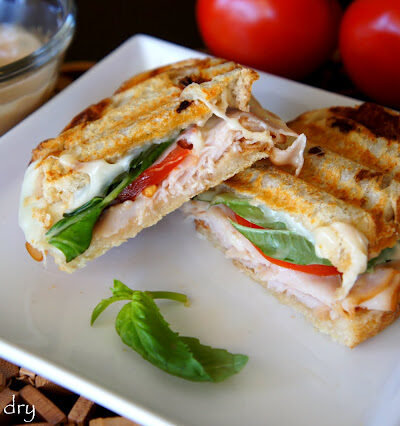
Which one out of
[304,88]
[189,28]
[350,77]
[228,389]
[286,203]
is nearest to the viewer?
[228,389]

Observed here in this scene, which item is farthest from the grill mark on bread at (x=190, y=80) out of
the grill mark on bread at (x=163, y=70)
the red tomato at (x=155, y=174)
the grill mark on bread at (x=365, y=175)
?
the grill mark on bread at (x=365, y=175)

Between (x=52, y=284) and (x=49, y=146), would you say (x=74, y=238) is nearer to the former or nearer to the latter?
(x=52, y=284)

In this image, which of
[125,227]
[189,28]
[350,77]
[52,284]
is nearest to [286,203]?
[125,227]

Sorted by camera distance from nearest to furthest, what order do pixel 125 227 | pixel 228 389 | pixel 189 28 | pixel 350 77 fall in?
pixel 228 389
pixel 125 227
pixel 350 77
pixel 189 28

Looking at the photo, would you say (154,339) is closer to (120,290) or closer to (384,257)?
(120,290)

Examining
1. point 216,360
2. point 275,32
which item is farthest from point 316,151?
point 275,32

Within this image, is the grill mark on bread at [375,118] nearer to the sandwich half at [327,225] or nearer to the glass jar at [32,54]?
the sandwich half at [327,225]
